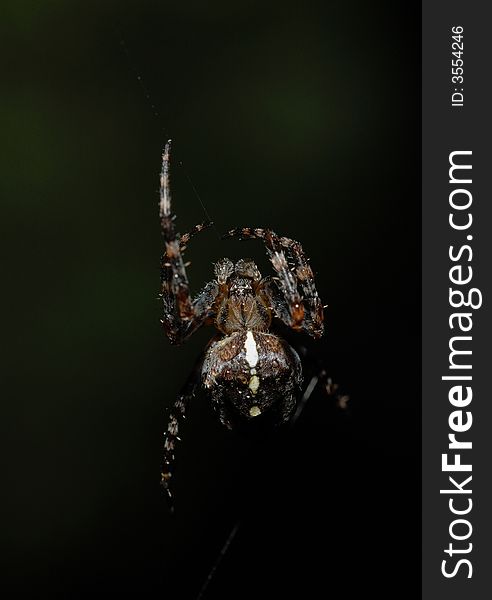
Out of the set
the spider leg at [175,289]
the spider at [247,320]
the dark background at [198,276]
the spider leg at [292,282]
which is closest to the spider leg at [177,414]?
the spider at [247,320]

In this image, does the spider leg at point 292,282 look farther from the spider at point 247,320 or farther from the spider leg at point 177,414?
the spider leg at point 177,414

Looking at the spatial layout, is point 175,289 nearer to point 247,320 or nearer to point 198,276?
point 247,320

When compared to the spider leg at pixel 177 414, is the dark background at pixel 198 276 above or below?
above

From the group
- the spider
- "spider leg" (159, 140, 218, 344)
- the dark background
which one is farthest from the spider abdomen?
the dark background

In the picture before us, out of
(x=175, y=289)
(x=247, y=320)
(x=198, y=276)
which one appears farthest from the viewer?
(x=198, y=276)

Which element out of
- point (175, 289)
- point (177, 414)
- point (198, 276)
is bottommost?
point (177, 414)

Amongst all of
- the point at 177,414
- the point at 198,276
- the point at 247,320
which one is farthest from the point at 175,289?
the point at 198,276

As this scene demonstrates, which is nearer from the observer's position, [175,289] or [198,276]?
[175,289]

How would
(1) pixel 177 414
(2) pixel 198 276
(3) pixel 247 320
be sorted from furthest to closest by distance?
(2) pixel 198 276
(1) pixel 177 414
(3) pixel 247 320
